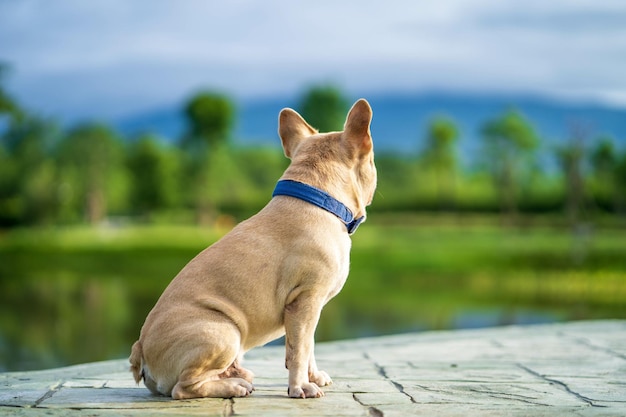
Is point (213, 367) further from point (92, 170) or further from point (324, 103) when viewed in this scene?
point (92, 170)

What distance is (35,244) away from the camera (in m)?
36.0

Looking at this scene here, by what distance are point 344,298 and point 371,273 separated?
4.14 metres

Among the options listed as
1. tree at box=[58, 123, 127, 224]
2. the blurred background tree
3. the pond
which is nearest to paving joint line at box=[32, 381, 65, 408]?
the pond

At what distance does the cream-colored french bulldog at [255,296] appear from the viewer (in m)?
3.87

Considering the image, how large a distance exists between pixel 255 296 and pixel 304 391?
1.73ft

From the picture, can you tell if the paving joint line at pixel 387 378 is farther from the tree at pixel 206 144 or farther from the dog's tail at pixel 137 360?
the tree at pixel 206 144

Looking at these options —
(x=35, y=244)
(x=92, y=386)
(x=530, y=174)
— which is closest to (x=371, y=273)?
(x=530, y=174)

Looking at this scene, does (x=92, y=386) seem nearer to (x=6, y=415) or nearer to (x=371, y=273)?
(x=6, y=415)

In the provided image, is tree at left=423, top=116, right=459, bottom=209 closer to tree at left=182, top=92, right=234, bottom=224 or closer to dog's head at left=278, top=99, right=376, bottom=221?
tree at left=182, top=92, right=234, bottom=224

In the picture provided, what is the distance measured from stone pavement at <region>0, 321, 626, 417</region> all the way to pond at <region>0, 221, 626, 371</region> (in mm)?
10244

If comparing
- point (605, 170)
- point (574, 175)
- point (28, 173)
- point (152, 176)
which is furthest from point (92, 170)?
point (605, 170)

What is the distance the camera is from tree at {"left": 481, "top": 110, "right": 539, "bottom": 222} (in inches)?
1508

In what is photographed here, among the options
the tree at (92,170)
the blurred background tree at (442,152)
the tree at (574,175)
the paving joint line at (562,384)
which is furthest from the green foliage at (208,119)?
the paving joint line at (562,384)

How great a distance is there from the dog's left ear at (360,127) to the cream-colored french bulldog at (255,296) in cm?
1
